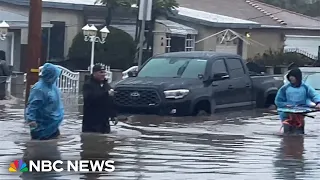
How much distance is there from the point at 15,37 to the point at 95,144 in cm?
2332

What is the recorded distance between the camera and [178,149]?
13297mm

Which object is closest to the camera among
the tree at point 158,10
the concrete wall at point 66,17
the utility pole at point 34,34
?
the utility pole at point 34,34

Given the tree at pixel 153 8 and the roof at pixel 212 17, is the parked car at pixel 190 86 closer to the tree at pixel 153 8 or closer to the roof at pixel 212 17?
the tree at pixel 153 8

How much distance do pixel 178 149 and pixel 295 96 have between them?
362 cm

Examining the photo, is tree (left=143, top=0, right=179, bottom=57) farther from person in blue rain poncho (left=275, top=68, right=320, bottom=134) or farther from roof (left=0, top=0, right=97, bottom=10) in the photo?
person in blue rain poncho (left=275, top=68, right=320, bottom=134)

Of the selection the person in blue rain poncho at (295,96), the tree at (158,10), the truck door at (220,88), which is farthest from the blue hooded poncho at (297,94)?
the tree at (158,10)

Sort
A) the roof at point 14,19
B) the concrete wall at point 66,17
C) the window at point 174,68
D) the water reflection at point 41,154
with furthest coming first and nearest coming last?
the concrete wall at point 66,17 → the roof at point 14,19 → the window at point 174,68 → the water reflection at point 41,154

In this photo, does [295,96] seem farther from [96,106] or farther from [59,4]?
[59,4]

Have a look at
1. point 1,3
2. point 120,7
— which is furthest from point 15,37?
point 120,7

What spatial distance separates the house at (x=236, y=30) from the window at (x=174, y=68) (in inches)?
776

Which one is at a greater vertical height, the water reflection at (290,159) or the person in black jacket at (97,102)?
the person in black jacket at (97,102)

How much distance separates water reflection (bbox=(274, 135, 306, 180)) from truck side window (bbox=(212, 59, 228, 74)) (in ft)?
15.2

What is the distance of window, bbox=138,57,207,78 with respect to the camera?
781 inches

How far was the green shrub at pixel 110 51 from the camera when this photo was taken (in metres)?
36.6
